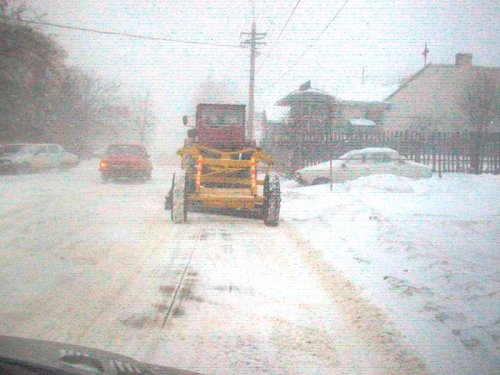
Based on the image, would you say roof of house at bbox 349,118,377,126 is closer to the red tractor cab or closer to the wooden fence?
the wooden fence

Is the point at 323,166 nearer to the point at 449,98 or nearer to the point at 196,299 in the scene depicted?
the point at 449,98

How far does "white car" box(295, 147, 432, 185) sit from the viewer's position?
5.62m

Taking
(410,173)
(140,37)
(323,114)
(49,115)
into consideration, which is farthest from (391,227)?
(49,115)

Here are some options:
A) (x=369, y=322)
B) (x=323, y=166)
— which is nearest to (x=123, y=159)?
(x=323, y=166)

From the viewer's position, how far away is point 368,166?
245 inches

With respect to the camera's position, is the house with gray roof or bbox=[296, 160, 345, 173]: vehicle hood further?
bbox=[296, 160, 345, 173]: vehicle hood

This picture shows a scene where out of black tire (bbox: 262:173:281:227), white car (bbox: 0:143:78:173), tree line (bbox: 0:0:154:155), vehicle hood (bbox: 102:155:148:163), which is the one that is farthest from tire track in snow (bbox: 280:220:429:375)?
white car (bbox: 0:143:78:173)

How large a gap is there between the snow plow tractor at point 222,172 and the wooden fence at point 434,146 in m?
0.89

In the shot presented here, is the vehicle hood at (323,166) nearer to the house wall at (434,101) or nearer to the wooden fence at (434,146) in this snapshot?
the wooden fence at (434,146)

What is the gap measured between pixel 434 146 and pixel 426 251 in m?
1.51

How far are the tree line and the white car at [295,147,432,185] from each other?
2.64 meters

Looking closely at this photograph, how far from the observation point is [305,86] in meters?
6.00

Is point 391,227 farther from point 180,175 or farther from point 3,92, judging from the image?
point 3,92

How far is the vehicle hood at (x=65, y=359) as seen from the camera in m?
1.20
